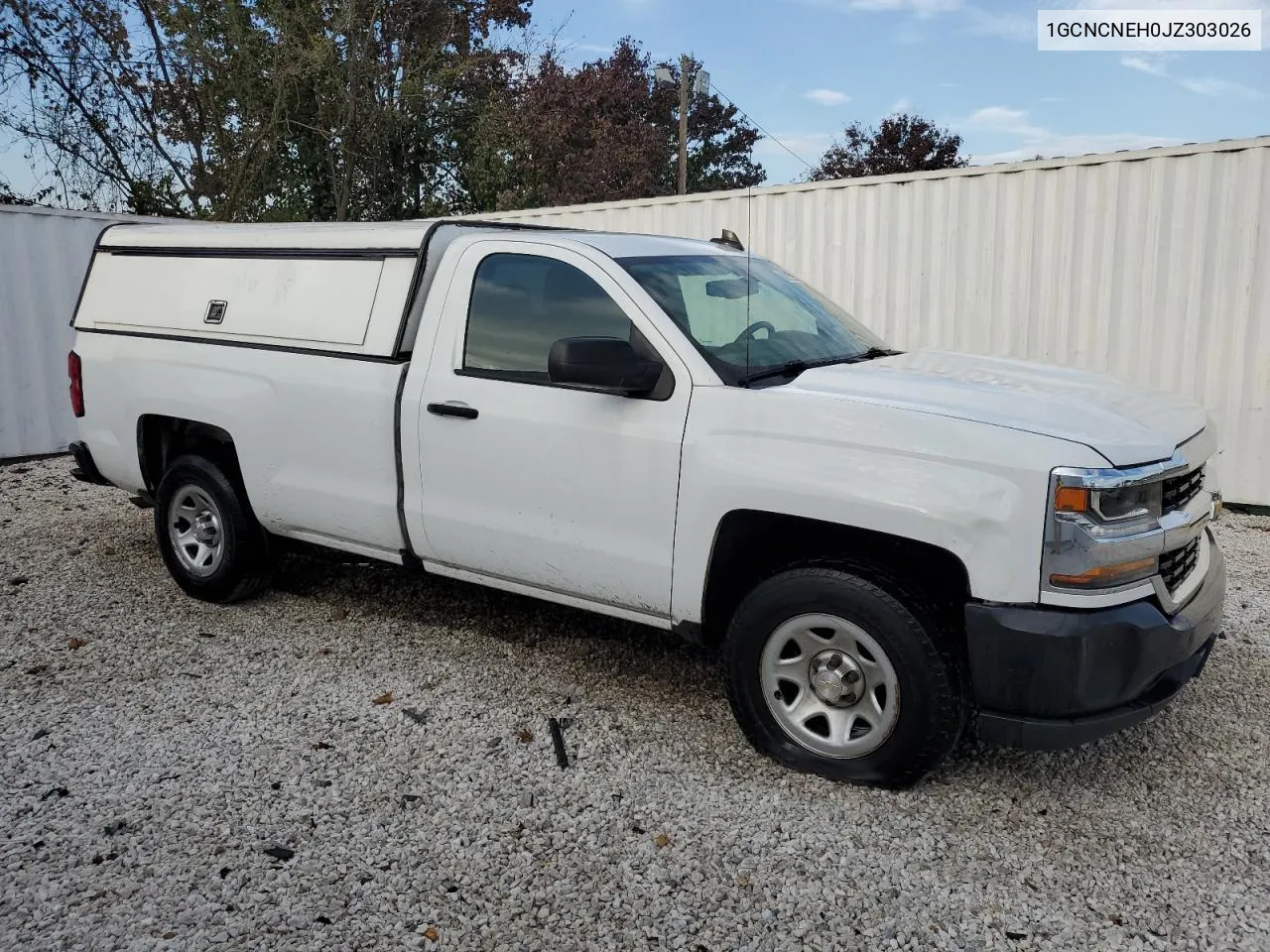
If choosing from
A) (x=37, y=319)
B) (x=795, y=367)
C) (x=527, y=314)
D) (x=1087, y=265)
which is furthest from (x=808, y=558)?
(x=37, y=319)

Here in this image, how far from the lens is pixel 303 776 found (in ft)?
11.9

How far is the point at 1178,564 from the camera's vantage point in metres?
3.37

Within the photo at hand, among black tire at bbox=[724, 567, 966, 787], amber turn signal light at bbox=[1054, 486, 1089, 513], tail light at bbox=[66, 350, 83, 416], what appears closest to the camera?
amber turn signal light at bbox=[1054, 486, 1089, 513]

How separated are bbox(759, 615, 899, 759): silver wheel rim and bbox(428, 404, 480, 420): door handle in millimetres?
1559

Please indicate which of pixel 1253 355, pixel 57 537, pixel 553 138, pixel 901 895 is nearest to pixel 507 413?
pixel 901 895

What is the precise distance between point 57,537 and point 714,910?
6098 mm

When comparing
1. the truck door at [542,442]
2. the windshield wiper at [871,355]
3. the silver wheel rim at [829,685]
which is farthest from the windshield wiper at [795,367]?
the silver wheel rim at [829,685]

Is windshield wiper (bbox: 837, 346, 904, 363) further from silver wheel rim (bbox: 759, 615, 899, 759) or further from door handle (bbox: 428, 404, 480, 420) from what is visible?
door handle (bbox: 428, 404, 480, 420)

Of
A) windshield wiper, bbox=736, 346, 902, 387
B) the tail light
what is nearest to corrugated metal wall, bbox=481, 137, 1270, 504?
windshield wiper, bbox=736, 346, 902, 387

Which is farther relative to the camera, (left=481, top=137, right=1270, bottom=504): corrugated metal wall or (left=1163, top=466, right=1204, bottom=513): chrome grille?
(left=481, top=137, right=1270, bottom=504): corrugated metal wall

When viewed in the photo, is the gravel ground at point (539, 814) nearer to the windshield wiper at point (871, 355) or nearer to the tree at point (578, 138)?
the windshield wiper at point (871, 355)

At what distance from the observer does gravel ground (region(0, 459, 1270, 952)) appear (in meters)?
2.83

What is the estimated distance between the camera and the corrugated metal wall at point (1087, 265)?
25.1 ft

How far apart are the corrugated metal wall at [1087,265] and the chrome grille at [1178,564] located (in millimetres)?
5119
